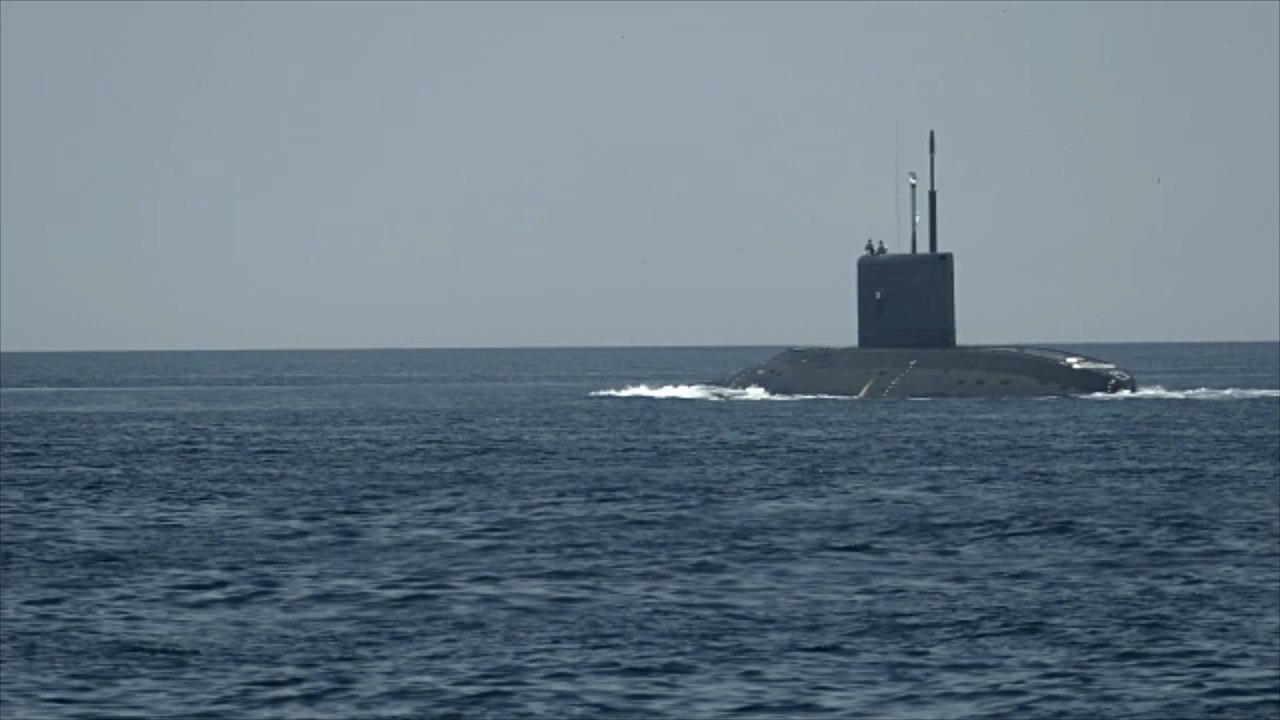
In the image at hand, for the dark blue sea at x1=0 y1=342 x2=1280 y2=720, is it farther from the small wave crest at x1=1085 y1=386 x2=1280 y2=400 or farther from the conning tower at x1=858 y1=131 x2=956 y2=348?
the small wave crest at x1=1085 y1=386 x2=1280 y2=400

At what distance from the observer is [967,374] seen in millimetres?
91125

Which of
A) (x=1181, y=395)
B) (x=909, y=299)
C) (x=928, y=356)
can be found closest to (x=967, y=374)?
(x=928, y=356)

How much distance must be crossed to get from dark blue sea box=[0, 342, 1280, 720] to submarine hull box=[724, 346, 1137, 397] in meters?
22.8

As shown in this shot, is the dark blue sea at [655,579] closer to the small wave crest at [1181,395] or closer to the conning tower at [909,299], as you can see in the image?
the conning tower at [909,299]

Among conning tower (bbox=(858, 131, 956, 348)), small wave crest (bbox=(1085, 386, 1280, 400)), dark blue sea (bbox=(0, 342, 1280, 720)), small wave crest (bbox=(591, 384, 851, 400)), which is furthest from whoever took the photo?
small wave crest (bbox=(591, 384, 851, 400))

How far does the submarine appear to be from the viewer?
296ft

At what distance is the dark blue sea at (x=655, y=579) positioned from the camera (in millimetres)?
22594

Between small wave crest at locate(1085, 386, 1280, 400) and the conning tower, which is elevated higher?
the conning tower

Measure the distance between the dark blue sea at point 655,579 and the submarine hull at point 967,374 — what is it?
896 inches

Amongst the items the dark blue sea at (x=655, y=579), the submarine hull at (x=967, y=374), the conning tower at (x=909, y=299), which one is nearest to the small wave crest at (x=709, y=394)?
the submarine hull at (x=967, y=374)

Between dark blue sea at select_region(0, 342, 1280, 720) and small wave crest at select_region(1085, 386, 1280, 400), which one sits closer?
dark blue sea at select_region(0, 342, 1280, 720)

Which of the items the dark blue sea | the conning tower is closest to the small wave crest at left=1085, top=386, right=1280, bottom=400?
the conning tower

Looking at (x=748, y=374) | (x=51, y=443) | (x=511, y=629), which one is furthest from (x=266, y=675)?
(x=748, y=374)

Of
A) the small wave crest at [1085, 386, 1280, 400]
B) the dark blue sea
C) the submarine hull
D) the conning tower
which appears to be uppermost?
the conning tower
